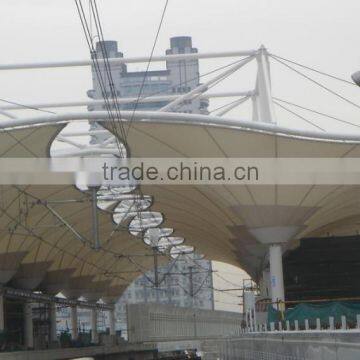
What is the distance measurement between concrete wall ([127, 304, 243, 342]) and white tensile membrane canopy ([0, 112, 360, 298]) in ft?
45.9

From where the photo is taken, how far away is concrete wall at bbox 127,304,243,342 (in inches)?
3489

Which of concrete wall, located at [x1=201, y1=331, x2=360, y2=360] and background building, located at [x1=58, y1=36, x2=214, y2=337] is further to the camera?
background building, located at [x1=58, y1=36, x2=214, y2=337]

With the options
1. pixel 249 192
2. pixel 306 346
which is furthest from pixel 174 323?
pixel 306 346

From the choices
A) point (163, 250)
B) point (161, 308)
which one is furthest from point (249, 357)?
point (161, 308)

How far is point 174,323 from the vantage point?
97438 millimetres

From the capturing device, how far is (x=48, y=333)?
82.6 m

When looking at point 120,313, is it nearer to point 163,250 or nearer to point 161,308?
point 161,308

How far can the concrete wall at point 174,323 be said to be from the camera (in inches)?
3489

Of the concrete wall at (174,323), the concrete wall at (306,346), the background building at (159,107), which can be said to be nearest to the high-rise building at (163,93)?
the background building at (159,107)

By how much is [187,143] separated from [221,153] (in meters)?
1.38

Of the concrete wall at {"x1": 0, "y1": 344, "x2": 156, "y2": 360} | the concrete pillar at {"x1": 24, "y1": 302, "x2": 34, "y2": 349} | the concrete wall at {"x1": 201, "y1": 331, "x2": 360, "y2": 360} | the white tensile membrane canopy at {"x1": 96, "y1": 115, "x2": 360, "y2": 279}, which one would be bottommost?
the concrete wall at {"x1": 0, "y1": 344, "x2": 156, "y2": 360}

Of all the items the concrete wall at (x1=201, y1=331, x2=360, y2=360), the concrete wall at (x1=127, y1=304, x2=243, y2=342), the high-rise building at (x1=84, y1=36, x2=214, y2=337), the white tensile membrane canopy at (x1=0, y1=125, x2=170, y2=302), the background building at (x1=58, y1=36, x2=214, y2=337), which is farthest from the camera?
the high-rise building at (x1=84, y1=36, x2=214, y2=337)

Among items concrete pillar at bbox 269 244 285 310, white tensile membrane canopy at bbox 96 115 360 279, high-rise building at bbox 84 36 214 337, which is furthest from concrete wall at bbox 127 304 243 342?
concrete pillar at bbox 269 244 285 310

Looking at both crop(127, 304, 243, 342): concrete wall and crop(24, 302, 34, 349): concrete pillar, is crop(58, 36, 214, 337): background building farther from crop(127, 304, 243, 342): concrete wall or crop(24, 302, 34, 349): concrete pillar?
crop(24, 302, 34, 349): concrete pillar
